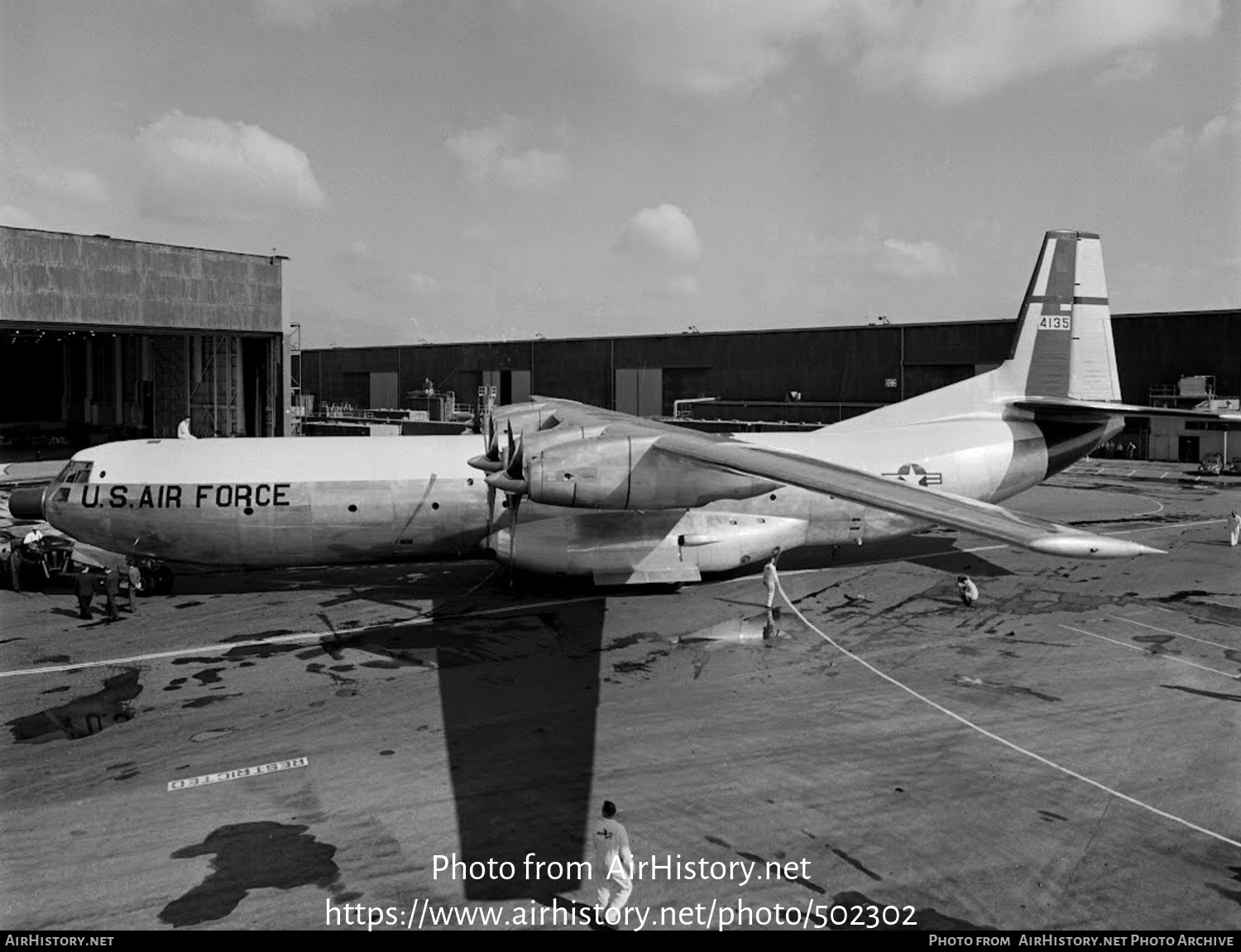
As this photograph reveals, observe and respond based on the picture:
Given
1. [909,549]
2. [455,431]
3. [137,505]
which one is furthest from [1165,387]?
[137,505]

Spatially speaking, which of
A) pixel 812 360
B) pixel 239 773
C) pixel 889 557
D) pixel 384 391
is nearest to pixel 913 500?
pixel 239 773

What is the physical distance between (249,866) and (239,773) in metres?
2.42

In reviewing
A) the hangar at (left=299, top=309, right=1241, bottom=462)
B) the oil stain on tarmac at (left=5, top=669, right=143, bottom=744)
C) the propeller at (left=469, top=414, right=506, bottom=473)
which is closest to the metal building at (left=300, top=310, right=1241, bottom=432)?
the hangar at (left=299, top=309, right=1241, bottom=462)

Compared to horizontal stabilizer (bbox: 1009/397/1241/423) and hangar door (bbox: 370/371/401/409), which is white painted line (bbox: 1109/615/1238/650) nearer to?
horizontal stabilizer (bbox: 1009/397/1241/423)

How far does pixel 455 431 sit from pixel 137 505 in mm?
33125

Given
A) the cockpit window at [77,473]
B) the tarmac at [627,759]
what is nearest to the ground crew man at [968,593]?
the tarmac at [627,759]

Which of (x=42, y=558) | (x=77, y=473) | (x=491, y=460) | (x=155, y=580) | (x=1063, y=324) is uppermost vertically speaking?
(x=1063, y=324)

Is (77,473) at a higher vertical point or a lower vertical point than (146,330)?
lower

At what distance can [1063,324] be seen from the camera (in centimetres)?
2462

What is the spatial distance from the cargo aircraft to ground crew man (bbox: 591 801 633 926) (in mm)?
8336

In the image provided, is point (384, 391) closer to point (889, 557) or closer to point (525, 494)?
point (889, 557)

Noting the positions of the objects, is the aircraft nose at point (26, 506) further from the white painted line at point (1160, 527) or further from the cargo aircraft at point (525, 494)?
the white painted line at point (1160, 527)
